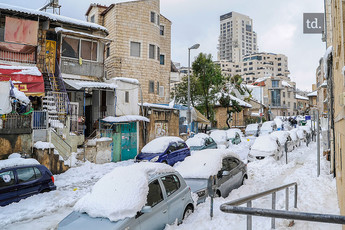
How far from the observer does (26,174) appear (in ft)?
31.1

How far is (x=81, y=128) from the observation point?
61.7 feet

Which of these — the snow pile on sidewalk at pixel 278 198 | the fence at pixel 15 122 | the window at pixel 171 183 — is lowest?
the snow pile on sidewalk at pixel 278 198

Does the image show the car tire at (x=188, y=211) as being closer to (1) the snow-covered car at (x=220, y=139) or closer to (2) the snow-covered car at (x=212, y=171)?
(2) the snow-covered car at (x=212, y=171)

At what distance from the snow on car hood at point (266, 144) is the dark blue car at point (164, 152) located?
499cm

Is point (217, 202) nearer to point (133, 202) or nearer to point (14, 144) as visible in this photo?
point (133, 202)

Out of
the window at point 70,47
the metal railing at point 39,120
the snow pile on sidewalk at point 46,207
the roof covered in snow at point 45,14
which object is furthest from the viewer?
the window at point 70,47

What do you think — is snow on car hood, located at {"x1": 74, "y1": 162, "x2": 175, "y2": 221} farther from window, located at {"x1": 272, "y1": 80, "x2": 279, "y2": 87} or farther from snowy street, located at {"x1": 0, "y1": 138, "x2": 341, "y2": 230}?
window, located at {"x1": 272, "y1": 80, "x2": 279, "y2": 87}

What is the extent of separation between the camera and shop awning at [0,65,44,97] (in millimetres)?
15164

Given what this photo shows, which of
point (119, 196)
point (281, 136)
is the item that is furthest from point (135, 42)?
point (119, 196)

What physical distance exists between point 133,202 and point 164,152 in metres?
9.72

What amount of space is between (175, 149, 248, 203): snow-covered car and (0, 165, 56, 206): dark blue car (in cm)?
500

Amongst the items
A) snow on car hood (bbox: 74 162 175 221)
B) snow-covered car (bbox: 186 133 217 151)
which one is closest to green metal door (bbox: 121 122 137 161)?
→ snow-covered car (bbox: 186 133 217 151)

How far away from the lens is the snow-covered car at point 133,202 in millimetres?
5110

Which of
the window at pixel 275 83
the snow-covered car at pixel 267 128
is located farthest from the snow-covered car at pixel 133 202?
the window at pixel 275 83
